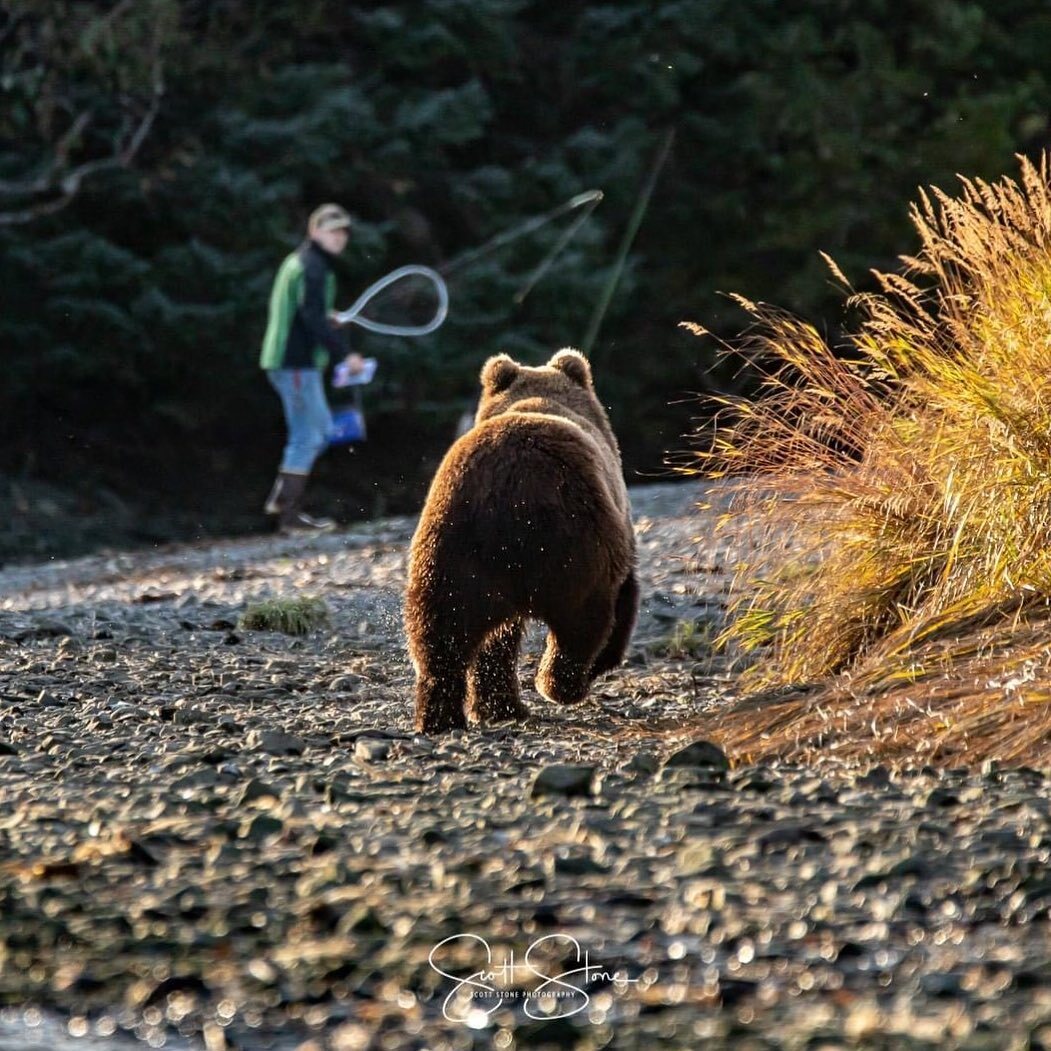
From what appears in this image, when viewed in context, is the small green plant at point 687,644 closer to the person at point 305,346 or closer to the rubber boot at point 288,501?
the person at point 305,346

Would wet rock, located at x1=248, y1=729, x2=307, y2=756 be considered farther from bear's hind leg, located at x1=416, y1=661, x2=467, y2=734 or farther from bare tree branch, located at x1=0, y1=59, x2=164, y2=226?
bare tree branch, located at x1=0, y1=59, x2=164, y2=226

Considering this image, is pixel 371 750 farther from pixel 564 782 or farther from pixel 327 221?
pixel 327 221

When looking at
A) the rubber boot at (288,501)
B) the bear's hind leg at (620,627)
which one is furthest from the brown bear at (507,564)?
the rubber boot at (288,501)

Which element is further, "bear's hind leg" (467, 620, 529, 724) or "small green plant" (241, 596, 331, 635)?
"small green plant" (241, 596, 331, 635)

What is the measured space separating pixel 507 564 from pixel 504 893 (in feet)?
6.32

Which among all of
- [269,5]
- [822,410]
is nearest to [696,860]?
[822,410]

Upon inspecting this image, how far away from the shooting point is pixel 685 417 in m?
19.4

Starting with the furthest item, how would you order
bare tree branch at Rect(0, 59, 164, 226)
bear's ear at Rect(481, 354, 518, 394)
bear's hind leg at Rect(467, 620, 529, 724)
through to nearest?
1. bare tree branch at Rect(0, 59, 164, 226)
2. bear's ear at Rect(481, 354, 518, 394)
3. bear's hind leg at Rect(467, 620, 529, 724)

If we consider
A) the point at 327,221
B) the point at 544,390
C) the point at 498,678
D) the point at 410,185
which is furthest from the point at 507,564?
the point at 410,185

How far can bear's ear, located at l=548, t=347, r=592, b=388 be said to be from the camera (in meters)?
7.32

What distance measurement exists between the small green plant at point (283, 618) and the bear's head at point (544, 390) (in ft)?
5.24

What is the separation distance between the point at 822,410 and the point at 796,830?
8.44 feet

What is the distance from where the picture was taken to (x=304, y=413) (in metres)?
14.1

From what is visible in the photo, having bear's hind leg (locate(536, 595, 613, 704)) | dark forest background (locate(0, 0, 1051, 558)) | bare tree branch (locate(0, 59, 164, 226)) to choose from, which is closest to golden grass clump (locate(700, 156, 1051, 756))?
bear's hind leg (locate(536, 595, 613, 704))
